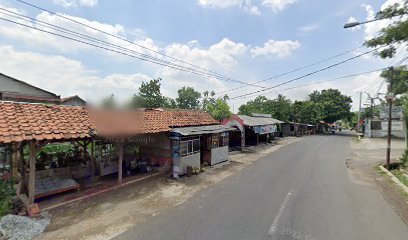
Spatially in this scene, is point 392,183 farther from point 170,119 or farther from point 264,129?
point 264,129

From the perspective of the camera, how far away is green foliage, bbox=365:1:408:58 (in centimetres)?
898

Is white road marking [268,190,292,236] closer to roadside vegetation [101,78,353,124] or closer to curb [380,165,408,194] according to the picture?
curb [380,165,408,194]

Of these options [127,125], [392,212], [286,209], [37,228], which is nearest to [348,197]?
[392,212]

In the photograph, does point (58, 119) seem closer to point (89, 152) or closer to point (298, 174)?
point (89, 152)

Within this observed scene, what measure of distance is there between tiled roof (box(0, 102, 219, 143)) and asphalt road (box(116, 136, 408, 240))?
4.32 metres

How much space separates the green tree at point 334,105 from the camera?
5256cm

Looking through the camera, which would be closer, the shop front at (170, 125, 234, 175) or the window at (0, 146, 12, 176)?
the window at (0, 146, 12, 176)

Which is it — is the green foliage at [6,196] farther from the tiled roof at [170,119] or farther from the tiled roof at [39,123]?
the tiled roof at [170,119]

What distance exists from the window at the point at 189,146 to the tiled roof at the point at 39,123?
18.1 ft

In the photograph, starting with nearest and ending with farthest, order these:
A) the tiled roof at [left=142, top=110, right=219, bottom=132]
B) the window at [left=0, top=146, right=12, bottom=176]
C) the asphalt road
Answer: the asphalt road → the window at [left=0, top=146, right=12, bottom=176] → the tiled roof at [left=142, top=110, right=219, bottom=132]

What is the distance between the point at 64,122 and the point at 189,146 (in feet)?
23.3

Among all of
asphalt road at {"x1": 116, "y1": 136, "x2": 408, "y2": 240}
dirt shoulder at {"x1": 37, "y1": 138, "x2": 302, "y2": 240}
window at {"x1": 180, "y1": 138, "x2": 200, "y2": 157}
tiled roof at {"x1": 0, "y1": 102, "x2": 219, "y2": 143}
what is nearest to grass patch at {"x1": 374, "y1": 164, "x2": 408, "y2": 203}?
asphalt road at {"x1": 116, "y1": 136, "x2": 408, "y2": 240}

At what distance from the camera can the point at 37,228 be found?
6664 millimetres

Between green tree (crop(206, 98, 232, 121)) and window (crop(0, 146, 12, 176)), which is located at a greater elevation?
green tree (crop(206, 98, 232, 121))
